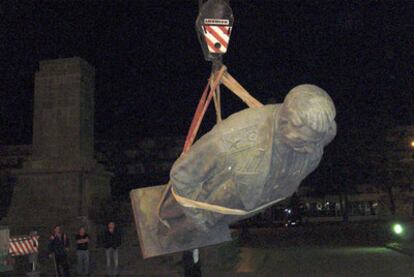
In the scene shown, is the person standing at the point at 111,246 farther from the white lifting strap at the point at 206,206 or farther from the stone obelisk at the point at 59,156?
the white lifting strap at the point at 206,206

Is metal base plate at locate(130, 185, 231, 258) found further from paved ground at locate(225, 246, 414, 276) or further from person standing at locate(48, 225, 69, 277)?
paved ground at locate(225, 246, 414, 276)

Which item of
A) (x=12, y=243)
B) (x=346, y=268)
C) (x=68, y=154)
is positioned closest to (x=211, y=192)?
(x=12, y=243)

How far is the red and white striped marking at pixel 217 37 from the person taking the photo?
15.2ft

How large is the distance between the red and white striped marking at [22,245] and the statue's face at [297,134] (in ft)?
35.3

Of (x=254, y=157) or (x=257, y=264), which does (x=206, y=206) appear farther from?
(x=257, y=264)

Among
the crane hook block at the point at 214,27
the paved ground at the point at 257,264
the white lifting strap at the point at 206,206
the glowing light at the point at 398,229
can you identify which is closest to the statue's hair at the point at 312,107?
the white lifting strap at the point at 206,206

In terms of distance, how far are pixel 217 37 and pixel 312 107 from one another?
5.89ft

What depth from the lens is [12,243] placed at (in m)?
12.5

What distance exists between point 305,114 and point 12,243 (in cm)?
1122

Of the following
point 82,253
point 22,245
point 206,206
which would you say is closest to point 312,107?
point 206,206

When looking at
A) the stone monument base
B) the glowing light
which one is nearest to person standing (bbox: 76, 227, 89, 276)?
the stone monument base

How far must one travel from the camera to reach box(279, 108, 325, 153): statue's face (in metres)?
3.15

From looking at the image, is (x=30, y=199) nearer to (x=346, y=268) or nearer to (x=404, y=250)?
(x=346, y=268)

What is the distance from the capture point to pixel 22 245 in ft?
41.5
